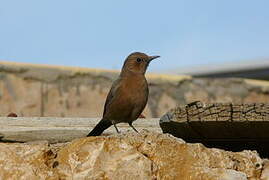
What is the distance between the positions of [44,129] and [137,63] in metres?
2.66

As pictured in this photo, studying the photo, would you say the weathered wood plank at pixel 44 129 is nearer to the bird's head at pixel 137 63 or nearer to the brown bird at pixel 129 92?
the brown bird at pixel 129 92

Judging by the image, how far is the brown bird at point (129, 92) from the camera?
5648mm

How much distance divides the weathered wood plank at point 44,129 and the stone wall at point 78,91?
73.1 inches

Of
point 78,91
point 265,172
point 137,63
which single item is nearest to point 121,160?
point 265,172

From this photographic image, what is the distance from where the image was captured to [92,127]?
12.9 feet

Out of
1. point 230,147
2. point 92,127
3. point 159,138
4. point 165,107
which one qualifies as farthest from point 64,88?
point 159,138

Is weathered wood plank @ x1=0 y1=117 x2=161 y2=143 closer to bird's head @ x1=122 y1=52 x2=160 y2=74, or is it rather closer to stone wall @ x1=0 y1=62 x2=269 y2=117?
stone wall @ x1=0 y1=62 x2=269 y2=117

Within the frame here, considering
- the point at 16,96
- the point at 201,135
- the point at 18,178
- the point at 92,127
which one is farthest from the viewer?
the point at 16,96

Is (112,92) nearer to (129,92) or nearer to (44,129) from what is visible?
(129,92)

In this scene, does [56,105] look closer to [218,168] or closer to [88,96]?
[88,96]

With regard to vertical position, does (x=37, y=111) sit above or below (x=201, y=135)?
below

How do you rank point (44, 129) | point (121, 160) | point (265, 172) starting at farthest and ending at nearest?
point (44, 129), point (265, 172), point (121, 160)

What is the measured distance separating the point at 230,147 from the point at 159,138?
0.62 m

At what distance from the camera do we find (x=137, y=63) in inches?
240
